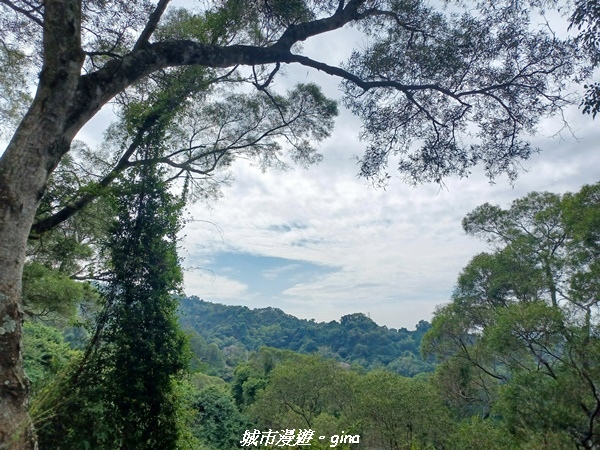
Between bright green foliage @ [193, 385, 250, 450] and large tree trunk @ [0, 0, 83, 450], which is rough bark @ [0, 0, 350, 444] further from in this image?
bright green foliage @ [193, 385, 250, 450]

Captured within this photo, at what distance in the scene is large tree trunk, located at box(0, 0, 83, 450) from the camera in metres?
2.02

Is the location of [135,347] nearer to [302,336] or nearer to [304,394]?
[304,394]

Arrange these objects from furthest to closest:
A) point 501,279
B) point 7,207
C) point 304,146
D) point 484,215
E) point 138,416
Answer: point 484,215, point 501,279, point 304,146, point 138,416, point 7,207

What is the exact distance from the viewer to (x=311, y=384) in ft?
54.4

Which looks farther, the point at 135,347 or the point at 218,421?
the point at 218,421

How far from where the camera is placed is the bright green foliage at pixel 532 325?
25.8 feet

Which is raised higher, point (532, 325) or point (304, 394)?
point (532, 325)

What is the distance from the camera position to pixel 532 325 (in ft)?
29.5

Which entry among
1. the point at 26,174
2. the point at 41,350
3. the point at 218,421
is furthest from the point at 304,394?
the point at 26,174

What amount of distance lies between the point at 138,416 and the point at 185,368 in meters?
0.67

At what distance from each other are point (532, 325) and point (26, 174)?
395 inches

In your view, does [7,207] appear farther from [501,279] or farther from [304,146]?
[501,279]

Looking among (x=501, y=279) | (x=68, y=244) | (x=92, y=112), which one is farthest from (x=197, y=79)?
(x=501, y=279)

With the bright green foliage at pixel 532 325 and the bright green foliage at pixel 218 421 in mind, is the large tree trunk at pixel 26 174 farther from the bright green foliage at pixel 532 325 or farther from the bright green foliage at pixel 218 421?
the bright green foliage at pixel 218 421
